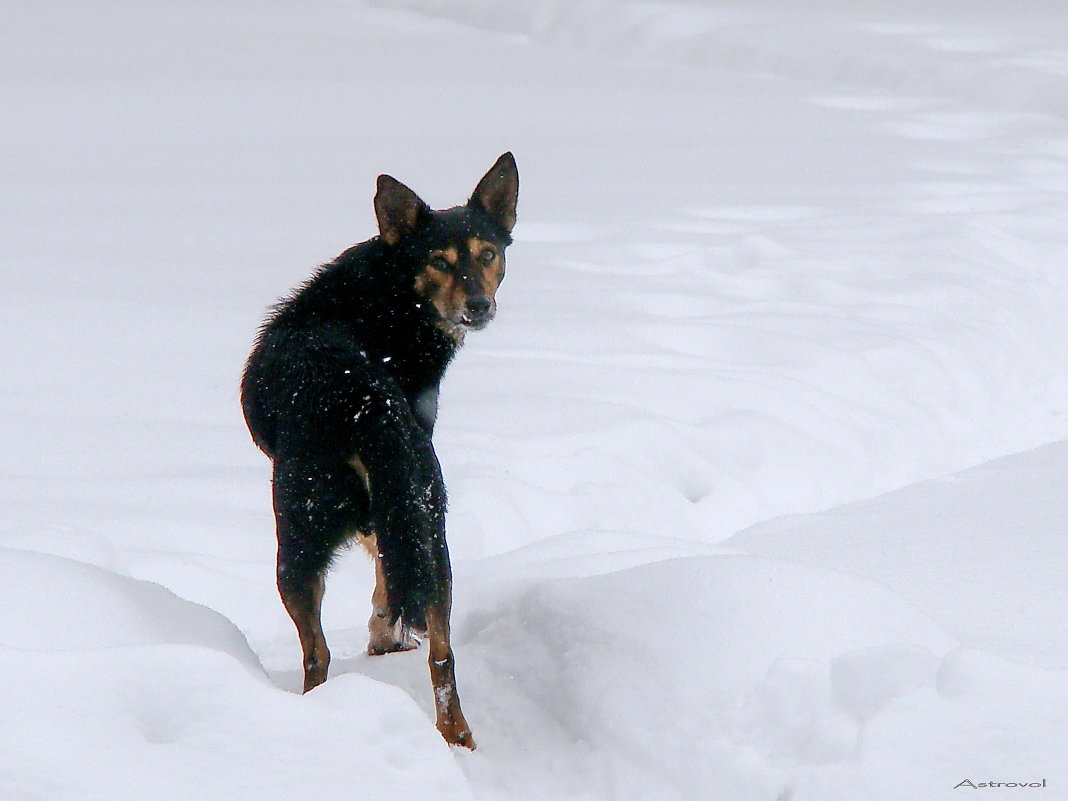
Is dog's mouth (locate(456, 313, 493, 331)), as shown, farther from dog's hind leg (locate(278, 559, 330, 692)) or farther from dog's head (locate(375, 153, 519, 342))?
dog's hind leg (locate(278, 559, 330, 692))

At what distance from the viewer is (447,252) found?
3506 millimetres

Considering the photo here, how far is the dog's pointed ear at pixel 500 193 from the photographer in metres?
3.77

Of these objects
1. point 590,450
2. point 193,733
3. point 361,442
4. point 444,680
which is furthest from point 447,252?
point 590,450

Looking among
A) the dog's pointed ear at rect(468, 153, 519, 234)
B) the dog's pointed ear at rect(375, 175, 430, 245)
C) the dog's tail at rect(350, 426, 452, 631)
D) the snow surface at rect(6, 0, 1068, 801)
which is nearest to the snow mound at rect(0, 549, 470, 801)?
the snow surface at rect(6, 0, 1068, 801)

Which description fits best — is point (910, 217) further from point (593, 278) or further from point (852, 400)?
point (852, 400)

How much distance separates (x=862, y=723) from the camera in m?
2.40

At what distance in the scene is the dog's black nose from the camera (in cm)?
340

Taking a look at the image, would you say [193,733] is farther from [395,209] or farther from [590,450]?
[590,450]

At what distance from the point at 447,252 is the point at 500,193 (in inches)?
16.0

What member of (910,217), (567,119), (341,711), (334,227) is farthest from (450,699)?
(567,119)

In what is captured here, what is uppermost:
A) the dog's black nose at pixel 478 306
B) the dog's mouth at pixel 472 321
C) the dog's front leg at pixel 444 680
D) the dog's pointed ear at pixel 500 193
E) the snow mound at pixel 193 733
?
the dog's pointed ear at pixel 500 193

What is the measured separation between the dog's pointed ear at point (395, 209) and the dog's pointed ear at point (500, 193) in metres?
0.27

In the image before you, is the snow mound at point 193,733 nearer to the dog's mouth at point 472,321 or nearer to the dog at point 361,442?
the dog at point 361,442

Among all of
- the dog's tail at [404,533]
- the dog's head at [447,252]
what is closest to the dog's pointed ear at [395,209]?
the dog's head at [447,252]
